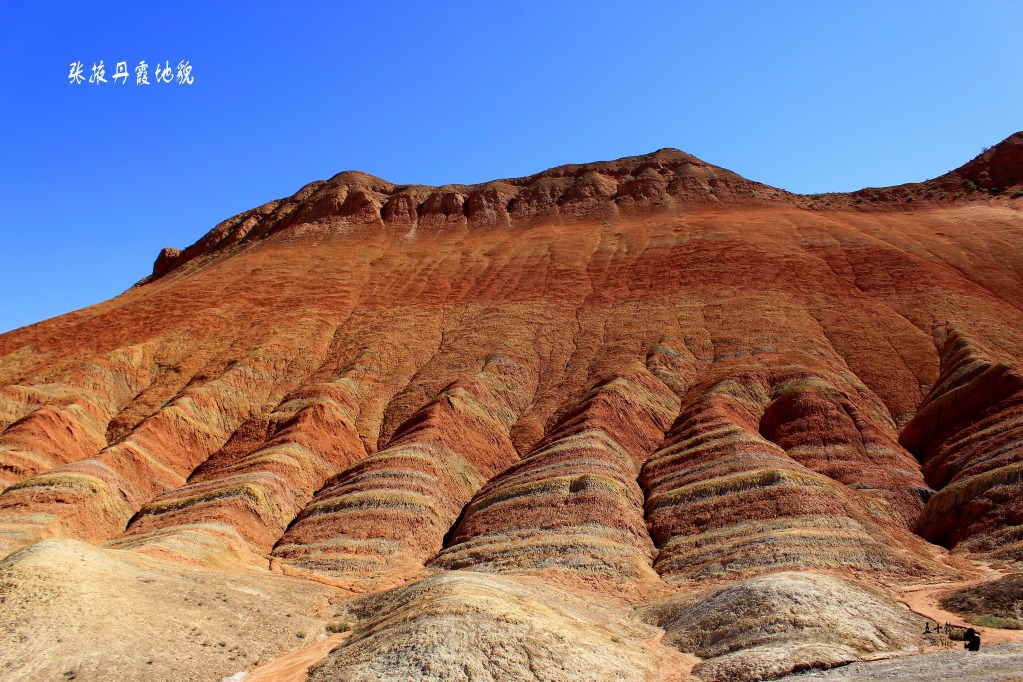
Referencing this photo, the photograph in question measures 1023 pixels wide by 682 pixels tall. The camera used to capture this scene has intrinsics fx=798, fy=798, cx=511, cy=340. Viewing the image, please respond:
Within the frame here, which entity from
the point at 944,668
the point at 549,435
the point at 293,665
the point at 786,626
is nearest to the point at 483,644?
the point at 293,665

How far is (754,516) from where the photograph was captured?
36.1 meters

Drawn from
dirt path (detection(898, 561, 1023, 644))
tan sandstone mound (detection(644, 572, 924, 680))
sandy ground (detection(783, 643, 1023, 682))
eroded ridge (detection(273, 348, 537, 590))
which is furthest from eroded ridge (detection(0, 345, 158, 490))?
dirt path (detection(898, 561, 1023, 644))

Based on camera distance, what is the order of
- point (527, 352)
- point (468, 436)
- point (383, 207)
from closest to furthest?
1. point (468, 436)
2. point (527, 352)
3. point (383, 207)

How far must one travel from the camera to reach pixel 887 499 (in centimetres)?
4016

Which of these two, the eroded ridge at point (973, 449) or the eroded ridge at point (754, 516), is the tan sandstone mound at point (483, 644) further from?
the eroded ridge at point (973, 449)

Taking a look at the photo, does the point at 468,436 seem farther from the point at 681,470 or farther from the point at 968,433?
the point at 968,433

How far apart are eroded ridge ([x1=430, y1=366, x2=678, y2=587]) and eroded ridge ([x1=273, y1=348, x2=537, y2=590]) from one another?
163 centimetres

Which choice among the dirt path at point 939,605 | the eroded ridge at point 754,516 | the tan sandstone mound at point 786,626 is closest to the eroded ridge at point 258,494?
the eroded ridge at point 754,516

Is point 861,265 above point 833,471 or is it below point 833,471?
above

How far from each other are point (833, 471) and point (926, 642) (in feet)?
63.1

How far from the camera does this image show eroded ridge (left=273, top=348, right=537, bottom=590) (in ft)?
121

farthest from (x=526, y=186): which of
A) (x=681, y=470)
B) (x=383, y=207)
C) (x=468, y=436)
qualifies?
(x=681, y=470)

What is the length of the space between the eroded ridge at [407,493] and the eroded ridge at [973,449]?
23584 mm

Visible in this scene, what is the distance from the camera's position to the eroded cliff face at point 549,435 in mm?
26625
